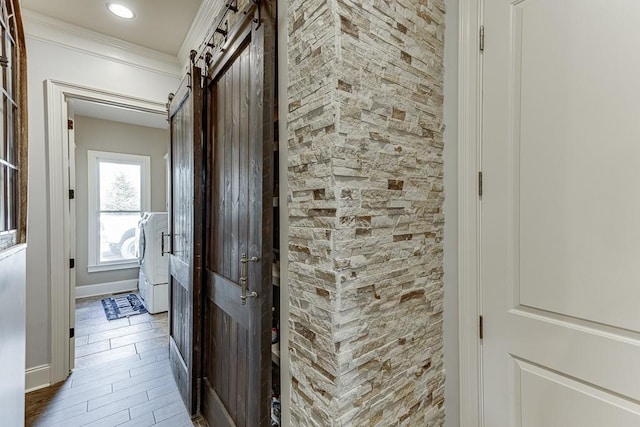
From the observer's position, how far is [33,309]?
7.53 ft

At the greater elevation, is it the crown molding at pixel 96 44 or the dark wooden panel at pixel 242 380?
the crown molding at pixel 96 44

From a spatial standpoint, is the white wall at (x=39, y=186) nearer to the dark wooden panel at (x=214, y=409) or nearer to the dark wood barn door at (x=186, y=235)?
the dark wood barn door at (x=186, y=235)

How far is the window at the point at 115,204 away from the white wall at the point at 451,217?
5.11 meters

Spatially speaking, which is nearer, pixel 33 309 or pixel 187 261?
pixel 187 261

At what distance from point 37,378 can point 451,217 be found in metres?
3.26

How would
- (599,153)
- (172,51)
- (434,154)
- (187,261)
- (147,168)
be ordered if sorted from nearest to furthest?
(599,153) → (434,154) → (187,261) → (172,51) → (147,168)

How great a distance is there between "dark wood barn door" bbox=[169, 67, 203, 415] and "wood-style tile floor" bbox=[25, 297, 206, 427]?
0.14m

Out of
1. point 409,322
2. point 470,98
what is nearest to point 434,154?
point 470,98

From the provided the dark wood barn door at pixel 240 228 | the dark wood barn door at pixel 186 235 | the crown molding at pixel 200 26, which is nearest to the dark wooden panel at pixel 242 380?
the dark wood barn door at pixel 240 228

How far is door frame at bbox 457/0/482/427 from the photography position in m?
1.17

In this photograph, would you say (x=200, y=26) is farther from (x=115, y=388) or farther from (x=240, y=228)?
(x=115, y=388)

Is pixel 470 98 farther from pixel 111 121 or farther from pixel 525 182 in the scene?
pixel 111 121

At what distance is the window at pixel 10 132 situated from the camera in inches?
50.9

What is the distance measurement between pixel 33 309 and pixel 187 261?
1.40 metres
